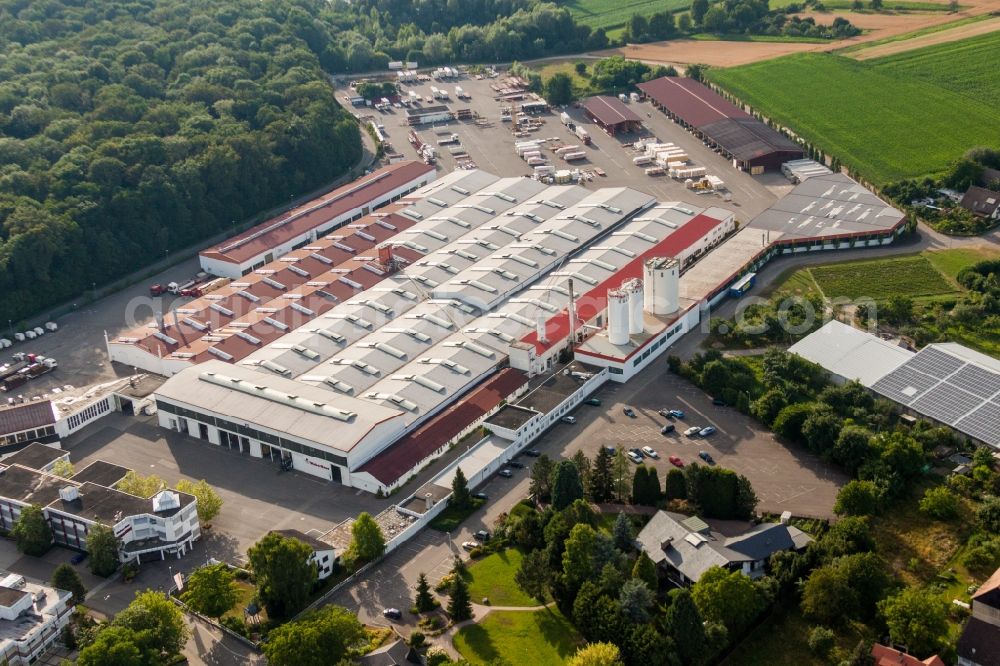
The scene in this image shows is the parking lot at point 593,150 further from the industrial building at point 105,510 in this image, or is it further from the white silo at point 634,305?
the industrial building at point 105,510

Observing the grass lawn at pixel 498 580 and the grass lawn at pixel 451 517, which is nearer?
the grass lawn at pixel 498 580

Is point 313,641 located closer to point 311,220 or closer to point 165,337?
point 165,337

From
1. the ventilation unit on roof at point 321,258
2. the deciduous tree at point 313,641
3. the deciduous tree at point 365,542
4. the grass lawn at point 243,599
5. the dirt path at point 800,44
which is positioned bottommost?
the grass lawn at point 243,599

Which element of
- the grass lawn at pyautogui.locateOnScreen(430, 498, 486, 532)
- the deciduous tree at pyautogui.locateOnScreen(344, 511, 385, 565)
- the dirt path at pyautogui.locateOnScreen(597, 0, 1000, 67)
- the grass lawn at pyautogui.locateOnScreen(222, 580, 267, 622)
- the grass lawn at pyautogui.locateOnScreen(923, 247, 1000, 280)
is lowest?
the grass lawn at pyautogui.locateOnScreen(923, 247, 1000, 280)

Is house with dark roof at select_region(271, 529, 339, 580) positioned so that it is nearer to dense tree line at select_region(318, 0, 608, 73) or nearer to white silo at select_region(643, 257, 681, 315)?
white silo at select_region(643, 257, 681, 315)

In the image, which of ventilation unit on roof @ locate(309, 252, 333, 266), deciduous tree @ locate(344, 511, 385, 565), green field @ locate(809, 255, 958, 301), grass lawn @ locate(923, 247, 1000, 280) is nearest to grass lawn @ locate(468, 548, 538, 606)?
deciduous tree @ locate(344, 511, 385, 565)

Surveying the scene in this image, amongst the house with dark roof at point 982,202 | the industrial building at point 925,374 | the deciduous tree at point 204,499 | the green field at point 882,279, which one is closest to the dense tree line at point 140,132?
the deciduous tree at point 204,499

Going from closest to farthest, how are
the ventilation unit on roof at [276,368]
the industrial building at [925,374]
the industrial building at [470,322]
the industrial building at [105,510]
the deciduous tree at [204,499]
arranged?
the industrial building at [105,510], the deciduous tree at [204,499], the industrial building at [925,374], the industrial building at [470,322], the ventilation unit on roof at [276,368]

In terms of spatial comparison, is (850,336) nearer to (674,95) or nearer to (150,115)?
(674,95)
